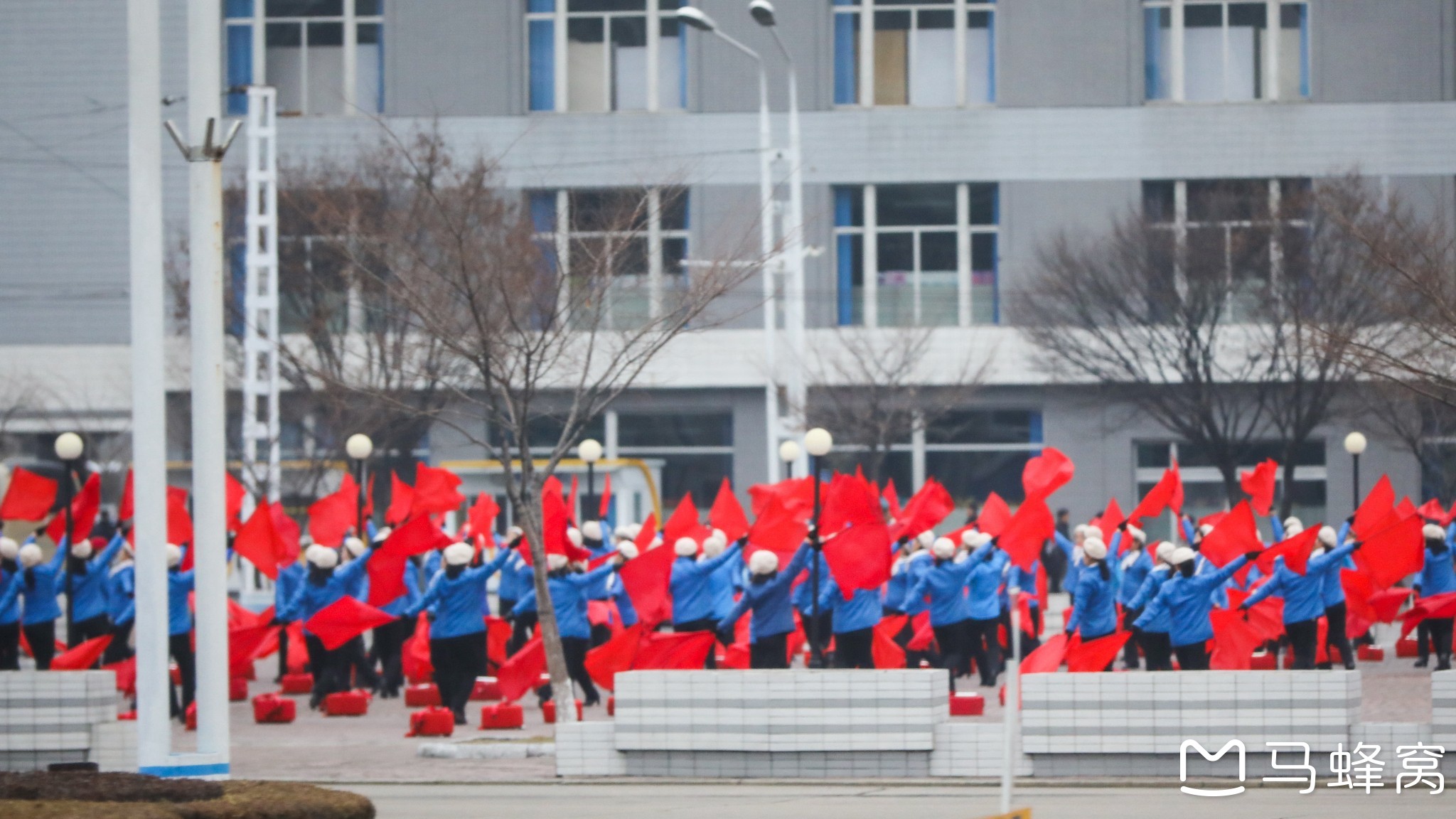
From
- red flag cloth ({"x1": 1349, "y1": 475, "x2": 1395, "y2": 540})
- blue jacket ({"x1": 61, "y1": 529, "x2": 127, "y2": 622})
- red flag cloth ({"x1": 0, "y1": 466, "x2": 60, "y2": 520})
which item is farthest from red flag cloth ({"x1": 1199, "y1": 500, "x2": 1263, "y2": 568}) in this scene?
red flag cloth ({"x1": 0, "y1": 466, "x2": 60, "y2": 520})

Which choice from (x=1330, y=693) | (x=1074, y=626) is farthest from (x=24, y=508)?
(x=1330, y=693)

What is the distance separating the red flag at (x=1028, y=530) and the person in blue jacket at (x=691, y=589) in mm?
2636

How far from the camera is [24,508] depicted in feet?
61.1

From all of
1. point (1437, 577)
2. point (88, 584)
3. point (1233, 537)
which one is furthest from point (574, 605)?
point (1437, 577)

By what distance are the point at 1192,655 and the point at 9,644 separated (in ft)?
37.5

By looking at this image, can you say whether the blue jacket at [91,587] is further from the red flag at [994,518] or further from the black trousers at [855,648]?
the red flag at [994,518]

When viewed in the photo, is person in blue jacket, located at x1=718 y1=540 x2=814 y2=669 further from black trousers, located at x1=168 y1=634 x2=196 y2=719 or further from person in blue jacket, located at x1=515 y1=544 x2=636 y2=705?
black trousers, located at x1=168 y1=634 x2=196 y2=719

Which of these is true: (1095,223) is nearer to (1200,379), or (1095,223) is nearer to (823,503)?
(1200,379)

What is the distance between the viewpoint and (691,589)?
17453 mm

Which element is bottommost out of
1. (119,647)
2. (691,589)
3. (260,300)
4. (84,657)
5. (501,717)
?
(501,717)

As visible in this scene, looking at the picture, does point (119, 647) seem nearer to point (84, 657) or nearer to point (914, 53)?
point (84, 657)

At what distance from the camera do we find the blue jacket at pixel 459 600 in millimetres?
16516

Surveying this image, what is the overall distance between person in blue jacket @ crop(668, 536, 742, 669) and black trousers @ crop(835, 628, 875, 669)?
48.0 inches

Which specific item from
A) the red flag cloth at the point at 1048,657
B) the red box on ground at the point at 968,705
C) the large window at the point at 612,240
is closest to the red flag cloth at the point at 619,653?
the large window at the point at 612,240
